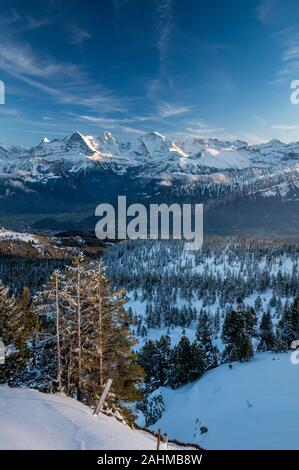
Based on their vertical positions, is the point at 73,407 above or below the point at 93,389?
above

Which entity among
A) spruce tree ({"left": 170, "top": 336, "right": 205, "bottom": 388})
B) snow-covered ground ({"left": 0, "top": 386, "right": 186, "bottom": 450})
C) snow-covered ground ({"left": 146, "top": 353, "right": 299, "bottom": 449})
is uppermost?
snow-covered ground ({"left": 0, "top": 386, "right": 186, "bottom": 450})

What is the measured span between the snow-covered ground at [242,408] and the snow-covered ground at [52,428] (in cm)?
2906

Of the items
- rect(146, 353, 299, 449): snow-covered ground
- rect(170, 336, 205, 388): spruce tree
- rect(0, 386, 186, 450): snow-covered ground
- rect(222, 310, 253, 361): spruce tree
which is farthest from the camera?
rect(222, 310, 253, 361): spruce tree

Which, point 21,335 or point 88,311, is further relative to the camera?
point 21,335

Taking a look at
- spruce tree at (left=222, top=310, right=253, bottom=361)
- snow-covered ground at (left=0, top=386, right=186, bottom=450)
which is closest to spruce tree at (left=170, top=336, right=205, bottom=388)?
spruce tree at (left=222, top=310, right=253, bottom=361)

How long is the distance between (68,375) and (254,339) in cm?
12021

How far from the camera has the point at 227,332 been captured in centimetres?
10788

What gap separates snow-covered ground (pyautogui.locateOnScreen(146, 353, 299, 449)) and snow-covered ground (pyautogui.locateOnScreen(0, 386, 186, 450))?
2906 centimetres

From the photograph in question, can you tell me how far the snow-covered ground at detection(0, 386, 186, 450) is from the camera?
1495cm

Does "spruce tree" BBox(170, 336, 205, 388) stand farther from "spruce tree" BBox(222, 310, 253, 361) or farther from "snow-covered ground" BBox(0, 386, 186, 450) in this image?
"snow-covered ground" BBox(0, 386, 186, 450)

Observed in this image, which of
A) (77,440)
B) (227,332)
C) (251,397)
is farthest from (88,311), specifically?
(227,332)

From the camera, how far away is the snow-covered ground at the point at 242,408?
4400 centimetres
